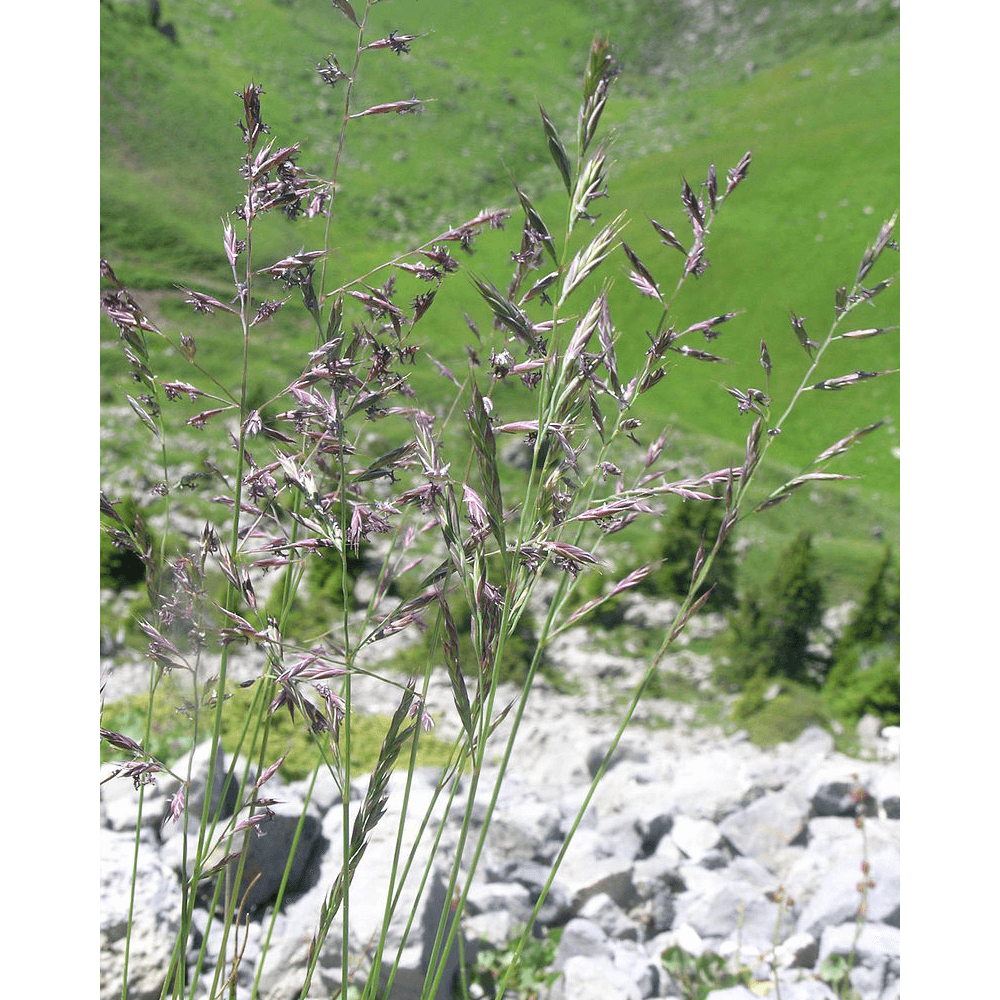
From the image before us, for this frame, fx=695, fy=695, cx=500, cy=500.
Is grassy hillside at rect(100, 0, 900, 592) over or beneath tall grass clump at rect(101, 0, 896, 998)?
over

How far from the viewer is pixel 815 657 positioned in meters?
8.71

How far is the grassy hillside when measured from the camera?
49.2 feet

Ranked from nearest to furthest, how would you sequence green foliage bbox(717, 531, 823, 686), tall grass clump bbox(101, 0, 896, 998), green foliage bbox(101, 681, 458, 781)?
tall grass clump bbox(101, 0, 896, 998), green foliage bbox(101, 681, 458, 781), green foliage bbox(717, 531, 823, 686)

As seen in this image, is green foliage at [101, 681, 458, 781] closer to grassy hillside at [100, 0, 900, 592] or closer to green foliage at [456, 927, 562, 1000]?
green foliage at [456, 927, 562, 1000]

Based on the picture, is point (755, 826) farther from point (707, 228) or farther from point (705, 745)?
point (707, 228)

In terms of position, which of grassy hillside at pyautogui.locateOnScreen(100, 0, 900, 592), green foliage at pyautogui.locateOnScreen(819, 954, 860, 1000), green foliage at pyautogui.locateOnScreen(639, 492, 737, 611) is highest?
grassy hillside at pyautogui.locateOnScreen(100, 0, 900, 592)

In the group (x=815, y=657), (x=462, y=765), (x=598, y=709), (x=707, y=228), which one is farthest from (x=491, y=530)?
(x=815, y=657)

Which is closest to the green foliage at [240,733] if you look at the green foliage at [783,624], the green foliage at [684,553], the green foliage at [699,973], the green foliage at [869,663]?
the green foliage at [699,973]

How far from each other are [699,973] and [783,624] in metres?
6.30

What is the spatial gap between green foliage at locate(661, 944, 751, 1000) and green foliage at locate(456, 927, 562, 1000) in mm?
494

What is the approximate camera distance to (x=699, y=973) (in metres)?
2.87

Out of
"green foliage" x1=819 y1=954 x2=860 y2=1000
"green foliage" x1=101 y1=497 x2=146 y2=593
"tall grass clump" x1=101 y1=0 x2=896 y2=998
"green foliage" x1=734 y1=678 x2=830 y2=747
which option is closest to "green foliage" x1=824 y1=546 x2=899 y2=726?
"green foliage" x1=734 y1=678 x2=830 y2=747

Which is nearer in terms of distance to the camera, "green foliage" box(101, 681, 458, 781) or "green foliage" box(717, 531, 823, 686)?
"green foliage" box(101, 681, 458, 781)
